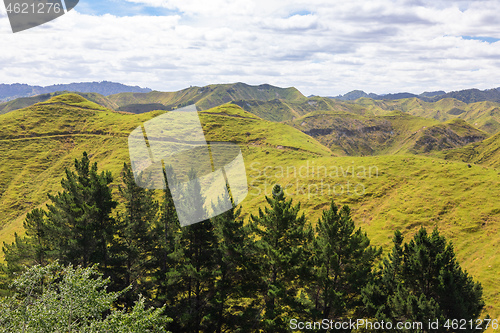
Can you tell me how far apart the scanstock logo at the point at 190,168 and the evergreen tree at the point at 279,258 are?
18.3 ft

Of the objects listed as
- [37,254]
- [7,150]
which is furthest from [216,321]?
[7,150]

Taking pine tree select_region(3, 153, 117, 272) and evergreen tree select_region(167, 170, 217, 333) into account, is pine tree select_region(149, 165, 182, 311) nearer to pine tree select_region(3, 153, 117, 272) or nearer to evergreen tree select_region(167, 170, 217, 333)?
evergreen tree select_region(167, 170, 217, 333)

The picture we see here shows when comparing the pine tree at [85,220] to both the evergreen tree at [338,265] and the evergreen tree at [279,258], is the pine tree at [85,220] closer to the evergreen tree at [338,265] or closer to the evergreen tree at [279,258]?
the evergreen tree at [279,258]

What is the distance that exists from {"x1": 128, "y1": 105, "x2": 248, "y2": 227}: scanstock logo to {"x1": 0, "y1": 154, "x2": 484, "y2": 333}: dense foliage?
1.59 metres

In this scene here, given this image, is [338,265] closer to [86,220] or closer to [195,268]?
[195,268]

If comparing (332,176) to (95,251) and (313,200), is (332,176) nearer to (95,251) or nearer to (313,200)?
(313,200)

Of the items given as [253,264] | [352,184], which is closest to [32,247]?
[253,264]

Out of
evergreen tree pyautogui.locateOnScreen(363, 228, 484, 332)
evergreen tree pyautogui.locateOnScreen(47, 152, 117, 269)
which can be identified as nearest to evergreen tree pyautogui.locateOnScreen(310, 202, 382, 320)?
evergreen tree pyautogui.locateOnScreen(363, 228, 484, 332)

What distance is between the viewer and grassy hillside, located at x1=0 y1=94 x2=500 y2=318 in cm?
6588

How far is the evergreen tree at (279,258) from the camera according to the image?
29.5m

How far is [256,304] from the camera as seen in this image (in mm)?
33844

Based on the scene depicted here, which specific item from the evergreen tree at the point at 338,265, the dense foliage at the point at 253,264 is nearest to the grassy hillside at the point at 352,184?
the dense foliage at the point at 253,264

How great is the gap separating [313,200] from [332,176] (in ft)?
60.3

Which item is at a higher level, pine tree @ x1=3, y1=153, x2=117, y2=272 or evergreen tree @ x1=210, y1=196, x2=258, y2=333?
pine tree @ x1=3, y1=153, x2=117, y2=272
